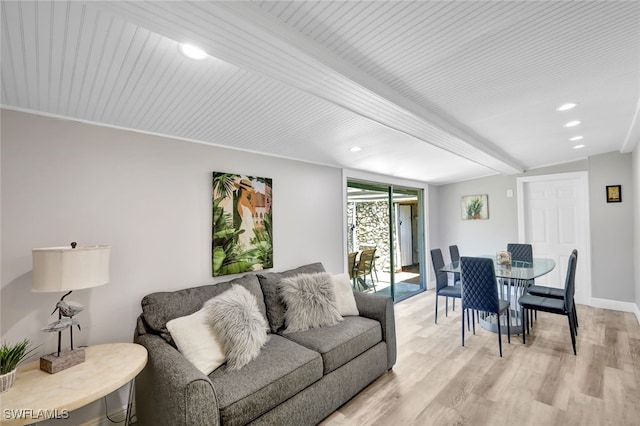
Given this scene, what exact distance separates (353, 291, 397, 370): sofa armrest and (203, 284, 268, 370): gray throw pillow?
1104 mm

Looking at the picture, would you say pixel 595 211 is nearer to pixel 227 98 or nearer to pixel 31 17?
pixel 227 98

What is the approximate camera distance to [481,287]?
3.12m

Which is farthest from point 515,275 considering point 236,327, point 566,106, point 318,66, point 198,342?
point 198,342

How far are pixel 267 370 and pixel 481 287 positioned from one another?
8.19 feet

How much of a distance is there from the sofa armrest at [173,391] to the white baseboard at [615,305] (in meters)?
5.53

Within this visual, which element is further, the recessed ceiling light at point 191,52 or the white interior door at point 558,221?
the white interior door at point 558,221

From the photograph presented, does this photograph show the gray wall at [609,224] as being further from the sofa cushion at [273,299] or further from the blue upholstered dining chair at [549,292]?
the sofa cushion at [273,299]

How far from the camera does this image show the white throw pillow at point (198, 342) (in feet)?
6.02

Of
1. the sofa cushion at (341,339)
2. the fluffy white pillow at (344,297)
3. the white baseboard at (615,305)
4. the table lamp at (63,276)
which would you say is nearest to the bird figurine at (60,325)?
the table lamp at (63,276)

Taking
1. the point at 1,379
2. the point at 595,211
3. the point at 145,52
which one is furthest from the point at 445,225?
the point at 1,379

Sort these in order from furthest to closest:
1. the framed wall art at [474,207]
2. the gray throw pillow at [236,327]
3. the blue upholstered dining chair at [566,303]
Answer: the framed wall art at [474,207]
the blue upholstered dining chair at [566,303]
the gray throw pillow at [236,327]

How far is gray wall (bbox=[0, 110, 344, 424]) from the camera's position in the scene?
1.74m

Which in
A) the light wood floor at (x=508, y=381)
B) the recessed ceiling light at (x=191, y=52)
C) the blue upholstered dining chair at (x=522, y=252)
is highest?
the recessed ceiling light at (x=191, y=52)

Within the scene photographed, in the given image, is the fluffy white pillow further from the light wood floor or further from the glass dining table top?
the glass dining table top
